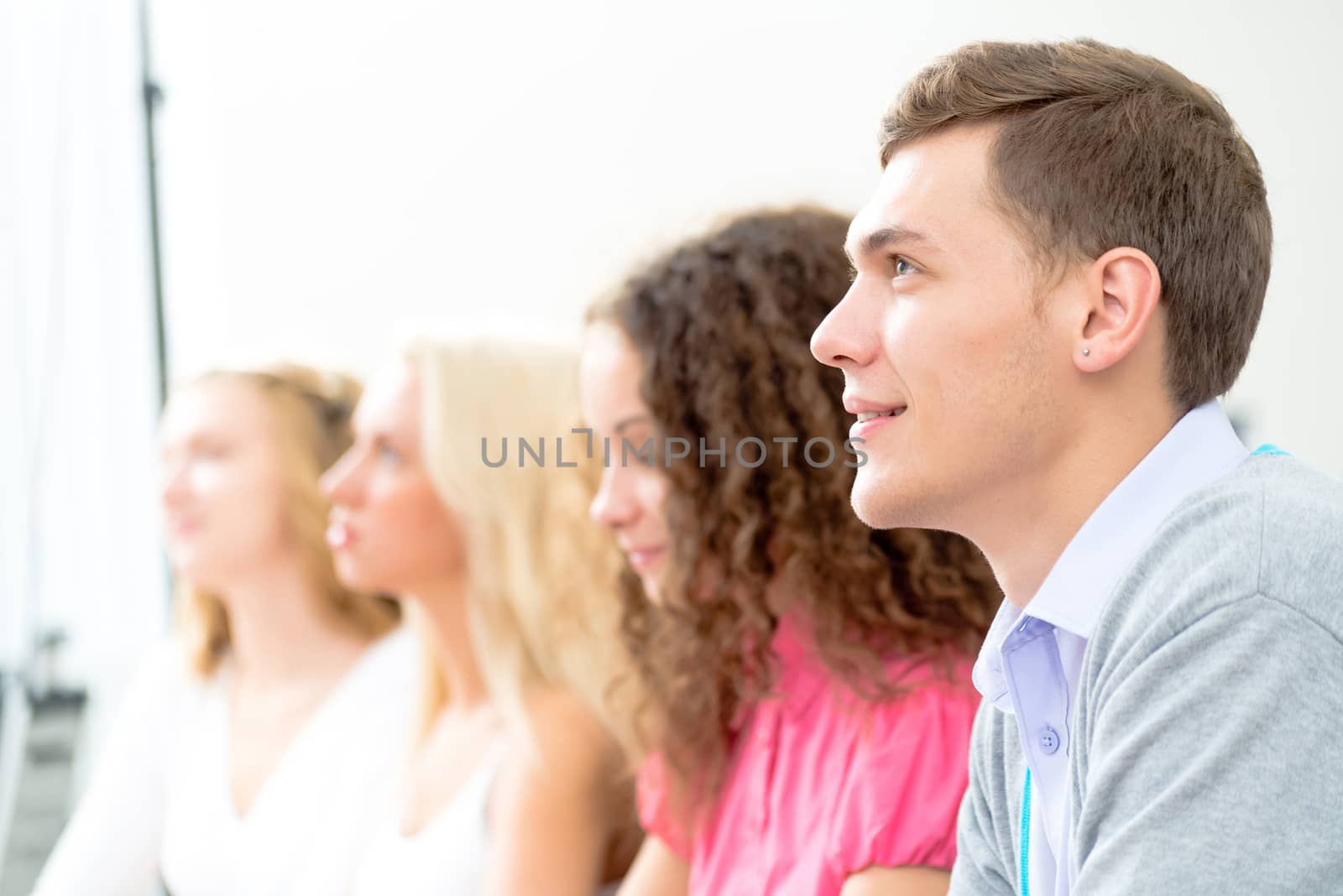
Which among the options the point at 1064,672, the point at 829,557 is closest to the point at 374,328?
the point at 829,557

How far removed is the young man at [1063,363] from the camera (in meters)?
0.88

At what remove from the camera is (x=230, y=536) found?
7.09 ft

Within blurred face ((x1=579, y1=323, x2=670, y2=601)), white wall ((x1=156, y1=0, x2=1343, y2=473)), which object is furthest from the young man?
white wall ((x1=156, y1=0, x2=1343, y2=473))

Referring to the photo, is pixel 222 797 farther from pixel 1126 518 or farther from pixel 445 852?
pixel 1126 518

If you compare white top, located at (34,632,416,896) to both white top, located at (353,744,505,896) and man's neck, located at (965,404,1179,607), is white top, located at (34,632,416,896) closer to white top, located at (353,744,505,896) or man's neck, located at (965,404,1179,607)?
white top, located at (353,744,505,896)

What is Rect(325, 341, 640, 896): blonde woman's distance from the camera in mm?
1741

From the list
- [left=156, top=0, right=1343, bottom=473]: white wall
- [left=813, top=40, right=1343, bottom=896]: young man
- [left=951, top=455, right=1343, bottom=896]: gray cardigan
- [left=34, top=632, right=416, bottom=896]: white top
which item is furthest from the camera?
[left=156, top=0, right=1343, bottom=473]: white wall

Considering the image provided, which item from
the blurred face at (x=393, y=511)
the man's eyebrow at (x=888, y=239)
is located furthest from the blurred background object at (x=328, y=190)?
the man's eyebrow at (x=888, y=239)

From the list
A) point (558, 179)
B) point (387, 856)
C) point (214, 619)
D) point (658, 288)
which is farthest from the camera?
point (558, 179)

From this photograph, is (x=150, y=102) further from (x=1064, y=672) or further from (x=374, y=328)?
(x=1064, y=672)

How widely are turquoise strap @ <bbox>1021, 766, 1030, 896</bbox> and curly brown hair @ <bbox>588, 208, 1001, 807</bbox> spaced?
347mm

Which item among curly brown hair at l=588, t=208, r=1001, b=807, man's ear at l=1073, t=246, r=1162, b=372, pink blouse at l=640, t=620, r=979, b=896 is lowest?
pink blouse at l=640, t=620, r=979, b=896

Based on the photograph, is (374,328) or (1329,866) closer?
(1329,866)

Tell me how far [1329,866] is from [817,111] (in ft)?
5.76
